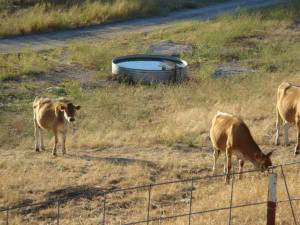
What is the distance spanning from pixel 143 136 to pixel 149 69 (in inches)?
274

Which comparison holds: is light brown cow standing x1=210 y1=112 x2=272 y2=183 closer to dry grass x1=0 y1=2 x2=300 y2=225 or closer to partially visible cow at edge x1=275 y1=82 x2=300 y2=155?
dry grass x1=0 y1=2 x2=300 y2=225

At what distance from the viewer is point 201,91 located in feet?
74.7

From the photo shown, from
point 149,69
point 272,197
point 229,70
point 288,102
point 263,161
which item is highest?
point 272,197

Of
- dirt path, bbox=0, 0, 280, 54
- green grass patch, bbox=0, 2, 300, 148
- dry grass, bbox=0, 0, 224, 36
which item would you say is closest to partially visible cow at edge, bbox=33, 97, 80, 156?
green grass patch, bbox=0, 2, 300, 148

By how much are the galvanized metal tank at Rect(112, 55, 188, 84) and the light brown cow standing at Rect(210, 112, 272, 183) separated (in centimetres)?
972

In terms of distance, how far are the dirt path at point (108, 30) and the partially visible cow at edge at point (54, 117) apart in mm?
12314

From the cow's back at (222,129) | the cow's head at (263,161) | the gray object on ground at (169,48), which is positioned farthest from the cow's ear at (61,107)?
the gray object on ground at (169,48)

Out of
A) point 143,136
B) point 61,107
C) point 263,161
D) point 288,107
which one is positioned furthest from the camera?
point 143,136

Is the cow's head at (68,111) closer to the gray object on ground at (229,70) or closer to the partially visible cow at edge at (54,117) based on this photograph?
the partially visible cow at edge at (54,117)

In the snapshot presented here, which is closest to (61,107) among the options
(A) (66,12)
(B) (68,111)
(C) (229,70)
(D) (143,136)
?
(B) (68,111)

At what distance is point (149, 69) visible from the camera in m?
24.5

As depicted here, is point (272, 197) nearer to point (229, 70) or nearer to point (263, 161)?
point (263, 161)

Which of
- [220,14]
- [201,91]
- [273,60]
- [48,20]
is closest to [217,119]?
[201,91]

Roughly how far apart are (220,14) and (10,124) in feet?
66.2
